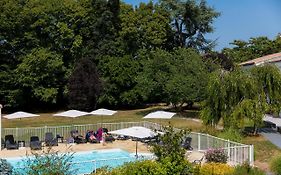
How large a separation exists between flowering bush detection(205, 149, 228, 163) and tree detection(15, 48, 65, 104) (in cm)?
3011

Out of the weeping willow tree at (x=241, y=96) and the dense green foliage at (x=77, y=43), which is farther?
the dense green foliage at (x=77, y=43)

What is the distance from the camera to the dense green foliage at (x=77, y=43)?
4450cm

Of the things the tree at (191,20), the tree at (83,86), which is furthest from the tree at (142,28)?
the tree at (83,86)

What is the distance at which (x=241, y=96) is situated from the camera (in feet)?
82.4

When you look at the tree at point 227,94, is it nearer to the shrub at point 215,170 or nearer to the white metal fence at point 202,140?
the white metal fence at point 202,140

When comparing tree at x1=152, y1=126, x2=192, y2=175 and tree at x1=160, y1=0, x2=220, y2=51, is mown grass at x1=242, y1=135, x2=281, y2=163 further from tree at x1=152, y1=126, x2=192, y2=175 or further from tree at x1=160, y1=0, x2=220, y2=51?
tree at x1=160, y1=0, x2=220, y2=51

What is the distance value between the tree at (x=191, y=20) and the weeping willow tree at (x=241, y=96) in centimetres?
2437

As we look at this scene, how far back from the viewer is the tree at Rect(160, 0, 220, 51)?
4884 centimetres

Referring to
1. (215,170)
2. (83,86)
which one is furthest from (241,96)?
(83,86)

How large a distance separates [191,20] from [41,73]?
20.0 meters

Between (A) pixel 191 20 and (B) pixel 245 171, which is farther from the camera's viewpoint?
(A) pixel 191 20

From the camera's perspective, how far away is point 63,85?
46.9 m

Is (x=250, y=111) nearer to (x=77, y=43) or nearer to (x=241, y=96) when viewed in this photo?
(x=241, y=96)

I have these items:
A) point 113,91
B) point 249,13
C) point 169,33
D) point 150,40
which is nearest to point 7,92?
point 113,91
